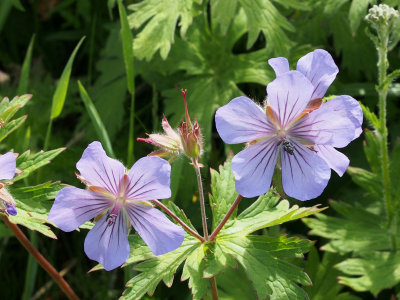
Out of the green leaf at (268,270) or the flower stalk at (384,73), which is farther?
the flower stalk at (384,73)

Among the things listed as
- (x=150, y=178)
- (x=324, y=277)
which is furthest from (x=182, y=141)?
(x=324, y=277)

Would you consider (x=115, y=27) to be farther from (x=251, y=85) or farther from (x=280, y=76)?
(x=280, y=76)

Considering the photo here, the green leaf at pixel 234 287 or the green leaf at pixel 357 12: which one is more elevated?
the green leaf at pixel 357 12

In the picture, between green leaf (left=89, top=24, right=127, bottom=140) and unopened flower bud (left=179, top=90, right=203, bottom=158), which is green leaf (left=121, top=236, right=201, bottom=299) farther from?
green leaf (left=89, top=24, right=127, bottom=140)

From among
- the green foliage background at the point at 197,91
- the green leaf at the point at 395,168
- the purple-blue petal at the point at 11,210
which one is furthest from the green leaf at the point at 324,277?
the purple-blue petal at the point at 11,210

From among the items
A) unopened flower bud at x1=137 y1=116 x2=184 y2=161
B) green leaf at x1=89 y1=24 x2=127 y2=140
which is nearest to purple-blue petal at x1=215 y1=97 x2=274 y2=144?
unopened flower bud at x1=137 y1=116 x2=184 y2=161

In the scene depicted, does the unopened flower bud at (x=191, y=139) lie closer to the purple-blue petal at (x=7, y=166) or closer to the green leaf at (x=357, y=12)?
the purple-blue petal at (x=7, y=166)

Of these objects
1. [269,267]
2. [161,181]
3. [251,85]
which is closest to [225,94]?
[251,85]
